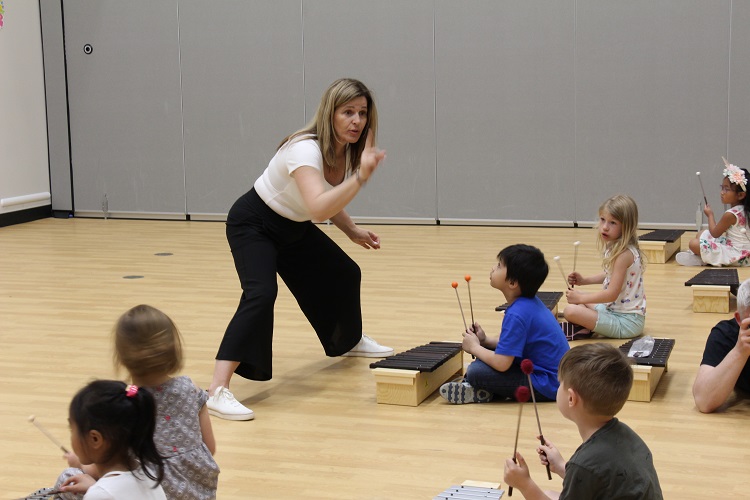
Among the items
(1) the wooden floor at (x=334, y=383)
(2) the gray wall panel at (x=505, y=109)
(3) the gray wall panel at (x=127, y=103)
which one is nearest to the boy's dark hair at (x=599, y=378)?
(1) the wooden floor at (x=334, y=383)

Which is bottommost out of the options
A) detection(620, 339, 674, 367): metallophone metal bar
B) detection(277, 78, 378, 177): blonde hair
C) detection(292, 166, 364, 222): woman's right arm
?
detection(620, 339, 674, 367): metallophone metal bar

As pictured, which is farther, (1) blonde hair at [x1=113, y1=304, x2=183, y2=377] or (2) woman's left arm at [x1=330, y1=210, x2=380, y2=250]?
(2) woman's left arm at [x1=330, y1=210, x2=380, y2=250]

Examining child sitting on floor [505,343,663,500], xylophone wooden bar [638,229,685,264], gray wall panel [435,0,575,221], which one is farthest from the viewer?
gray wall panel [435,0,575,221]

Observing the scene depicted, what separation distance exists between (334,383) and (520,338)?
1.03 meters

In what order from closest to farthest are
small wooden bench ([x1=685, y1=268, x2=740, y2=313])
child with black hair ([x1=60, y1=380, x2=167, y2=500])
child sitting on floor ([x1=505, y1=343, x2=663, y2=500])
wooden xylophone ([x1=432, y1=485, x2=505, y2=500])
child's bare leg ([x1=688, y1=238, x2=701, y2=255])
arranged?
child with black hair ([x1=60, y1=380, x2=167, y2=500]) < child sitting on floor ([x1=505, y1=343, x2=663, y2=500]) < wooden xylophone ([x1=432, y1=485, x2=505, y2=500]) < small wooden bench ([x1=685, y1=268, x2=740, y2=313]) < child's bare leg ([x1=688, y1=238, x2=701, y2=255])

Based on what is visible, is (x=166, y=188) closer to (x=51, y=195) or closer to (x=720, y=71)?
(x=51, y=195)

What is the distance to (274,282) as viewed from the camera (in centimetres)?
430

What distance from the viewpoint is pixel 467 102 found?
32.7 ft

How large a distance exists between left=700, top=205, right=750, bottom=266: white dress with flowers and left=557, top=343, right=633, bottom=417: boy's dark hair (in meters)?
5.18

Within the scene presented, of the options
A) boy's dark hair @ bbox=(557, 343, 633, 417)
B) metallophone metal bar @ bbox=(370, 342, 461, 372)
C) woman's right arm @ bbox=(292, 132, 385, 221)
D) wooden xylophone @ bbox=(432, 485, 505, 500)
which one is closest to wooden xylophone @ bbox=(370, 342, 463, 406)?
metallophone metal bar @ bbox=(370, 342, 461, 372)

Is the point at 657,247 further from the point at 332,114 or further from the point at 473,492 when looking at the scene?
the point at 473,492

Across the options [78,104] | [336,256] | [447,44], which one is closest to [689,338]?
[336,256]

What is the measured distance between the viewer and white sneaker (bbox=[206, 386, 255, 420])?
407 centimetres

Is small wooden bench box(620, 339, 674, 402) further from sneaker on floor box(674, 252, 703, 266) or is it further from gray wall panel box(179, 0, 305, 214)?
gray wall panel box(179, 0, 305, 214)
